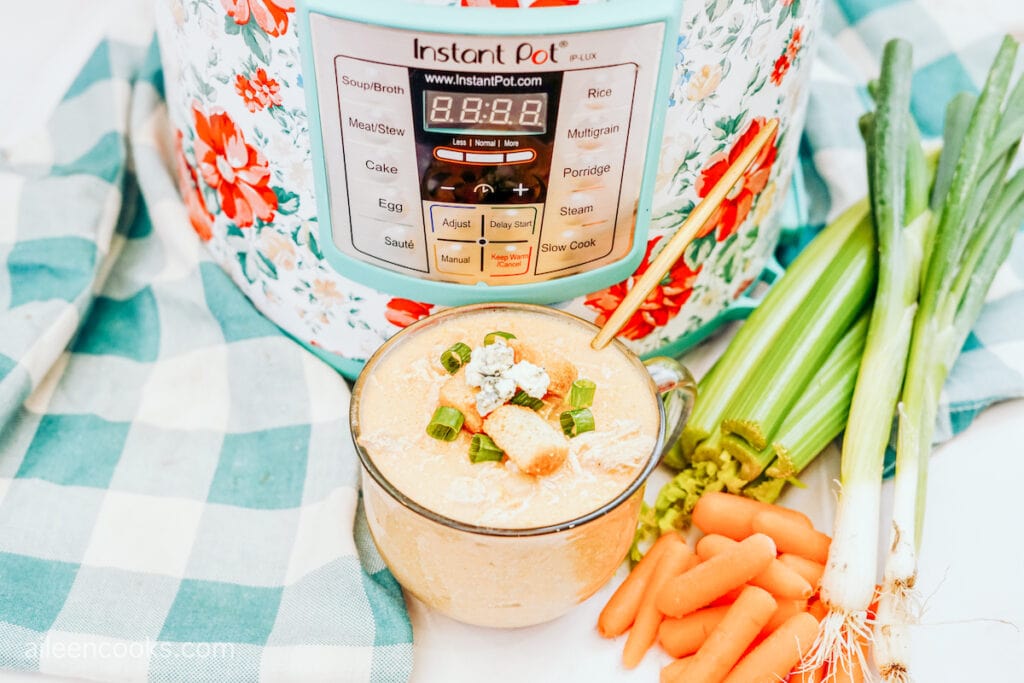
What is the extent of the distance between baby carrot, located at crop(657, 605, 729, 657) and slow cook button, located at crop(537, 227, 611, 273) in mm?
304

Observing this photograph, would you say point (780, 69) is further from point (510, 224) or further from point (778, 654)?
point (778, 654)

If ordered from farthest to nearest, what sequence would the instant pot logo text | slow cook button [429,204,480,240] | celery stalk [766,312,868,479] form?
celery stalk [766,312,868,479]
slow cook button [429,204,480,240]
the instant pot logo text

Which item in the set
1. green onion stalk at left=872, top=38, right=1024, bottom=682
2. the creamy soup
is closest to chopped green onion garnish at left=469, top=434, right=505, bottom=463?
the creamy soup

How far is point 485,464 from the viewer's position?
66cm

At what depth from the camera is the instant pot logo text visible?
23.7 inches

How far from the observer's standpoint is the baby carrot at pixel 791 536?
2.57 ft

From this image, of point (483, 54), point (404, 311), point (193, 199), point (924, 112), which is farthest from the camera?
point (924, 112)

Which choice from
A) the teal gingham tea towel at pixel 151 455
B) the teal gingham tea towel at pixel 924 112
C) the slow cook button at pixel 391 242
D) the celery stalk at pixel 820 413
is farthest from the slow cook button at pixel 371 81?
the teal gingham tea towel at pixel 924 112

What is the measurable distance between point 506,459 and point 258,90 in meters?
0.34

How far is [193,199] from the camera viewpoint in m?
0.95

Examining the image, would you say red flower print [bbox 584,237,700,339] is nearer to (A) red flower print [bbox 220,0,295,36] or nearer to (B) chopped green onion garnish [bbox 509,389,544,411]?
(B) chopped green onion garnish [bbox 509,389,544,411]

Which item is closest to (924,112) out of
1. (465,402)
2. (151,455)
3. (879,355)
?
(879,355)

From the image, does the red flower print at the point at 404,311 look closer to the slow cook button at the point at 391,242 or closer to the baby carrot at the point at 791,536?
the slow cook button at the point at 391,242

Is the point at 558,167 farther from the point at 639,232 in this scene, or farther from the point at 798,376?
the point at 798,376
